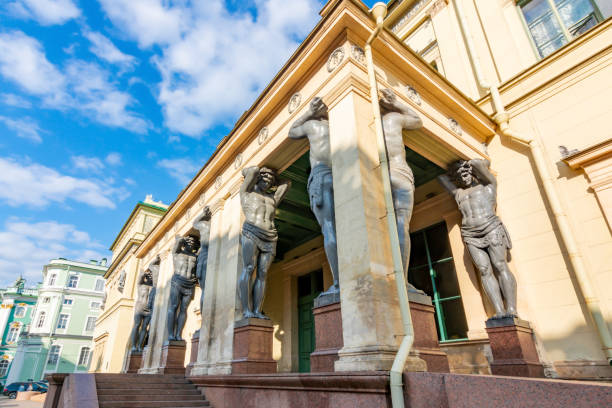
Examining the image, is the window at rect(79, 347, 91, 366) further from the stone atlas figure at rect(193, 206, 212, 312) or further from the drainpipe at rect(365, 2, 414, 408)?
the drainpipe at rect(365, 2, 414, 408)

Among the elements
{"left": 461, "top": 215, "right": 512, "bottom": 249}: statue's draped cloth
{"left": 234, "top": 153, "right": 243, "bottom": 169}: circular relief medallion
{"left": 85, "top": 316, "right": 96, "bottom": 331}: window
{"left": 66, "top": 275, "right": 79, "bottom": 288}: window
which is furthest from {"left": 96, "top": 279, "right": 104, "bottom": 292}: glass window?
{"left": 461, "top": 215, "right": 512, "bottom": 249}: statue's draped cloth

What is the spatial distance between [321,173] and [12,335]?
5799cm

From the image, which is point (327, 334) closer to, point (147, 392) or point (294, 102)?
point (294, 102)

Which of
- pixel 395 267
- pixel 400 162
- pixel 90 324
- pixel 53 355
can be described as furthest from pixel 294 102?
pixel 90 324

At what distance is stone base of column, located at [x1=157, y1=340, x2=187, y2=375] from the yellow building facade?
1.63 ft

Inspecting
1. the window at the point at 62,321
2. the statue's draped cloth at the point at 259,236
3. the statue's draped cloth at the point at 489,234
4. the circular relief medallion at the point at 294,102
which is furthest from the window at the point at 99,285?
the statue's draped cloth at the point at 489,234

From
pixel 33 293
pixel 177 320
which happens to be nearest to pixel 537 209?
pixel 177 320

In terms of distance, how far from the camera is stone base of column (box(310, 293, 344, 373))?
402cm

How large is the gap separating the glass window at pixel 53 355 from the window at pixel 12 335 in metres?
13.4

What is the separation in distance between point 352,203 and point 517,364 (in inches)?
150

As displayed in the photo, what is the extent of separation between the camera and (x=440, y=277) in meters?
7.81

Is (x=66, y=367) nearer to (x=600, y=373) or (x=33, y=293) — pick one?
(x=33, y=293)

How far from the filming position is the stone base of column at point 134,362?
12.3 metres

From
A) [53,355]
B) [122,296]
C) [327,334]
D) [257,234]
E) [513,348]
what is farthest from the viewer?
[53,355]
